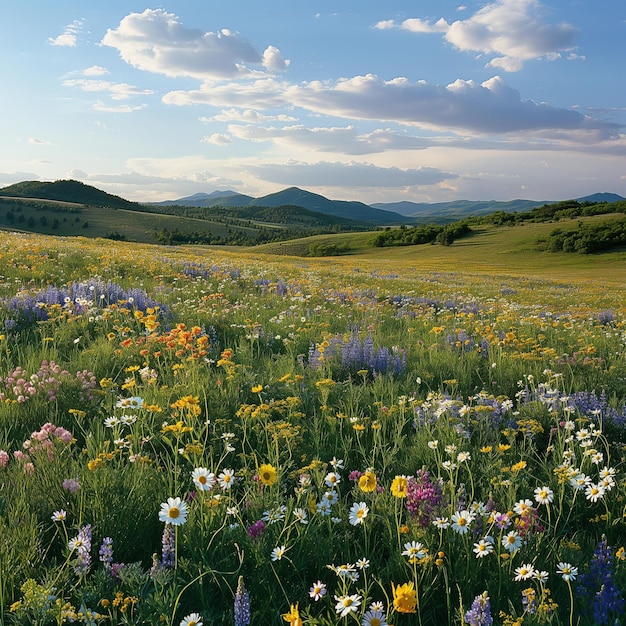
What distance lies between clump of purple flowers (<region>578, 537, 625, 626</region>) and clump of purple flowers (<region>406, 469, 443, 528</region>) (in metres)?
0.80

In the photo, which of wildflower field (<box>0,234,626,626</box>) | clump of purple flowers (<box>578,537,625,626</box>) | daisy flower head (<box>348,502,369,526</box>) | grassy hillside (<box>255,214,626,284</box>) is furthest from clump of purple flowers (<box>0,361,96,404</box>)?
grassy hillside (<box>255,214,626,284</box>)

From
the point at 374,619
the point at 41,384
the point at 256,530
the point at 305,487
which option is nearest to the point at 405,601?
the point at 374,619

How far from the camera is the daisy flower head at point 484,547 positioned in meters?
2.46

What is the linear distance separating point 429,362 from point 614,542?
11.0 ft

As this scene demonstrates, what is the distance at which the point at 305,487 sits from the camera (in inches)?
121

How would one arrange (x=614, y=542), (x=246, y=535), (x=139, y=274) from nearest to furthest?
(x=246, y=535) < (x=614, y=542) < (x=139, y=274)

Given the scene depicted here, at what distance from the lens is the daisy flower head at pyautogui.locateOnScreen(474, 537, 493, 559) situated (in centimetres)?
246

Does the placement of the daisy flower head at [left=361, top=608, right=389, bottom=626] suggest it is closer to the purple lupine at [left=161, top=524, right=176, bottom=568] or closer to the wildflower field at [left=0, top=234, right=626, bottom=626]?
the wildflower field at [left=0, top=234, right=626, bottom=626]

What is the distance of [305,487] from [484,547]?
1067 millimetres

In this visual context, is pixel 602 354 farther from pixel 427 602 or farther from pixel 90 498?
pixel 90 498

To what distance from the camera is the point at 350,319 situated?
9.47 metres

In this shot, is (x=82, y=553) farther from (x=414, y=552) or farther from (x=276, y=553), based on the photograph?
(x=414, y=552)

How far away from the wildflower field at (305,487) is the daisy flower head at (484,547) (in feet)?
0.16

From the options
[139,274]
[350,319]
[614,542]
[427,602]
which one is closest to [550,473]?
[614,542]
